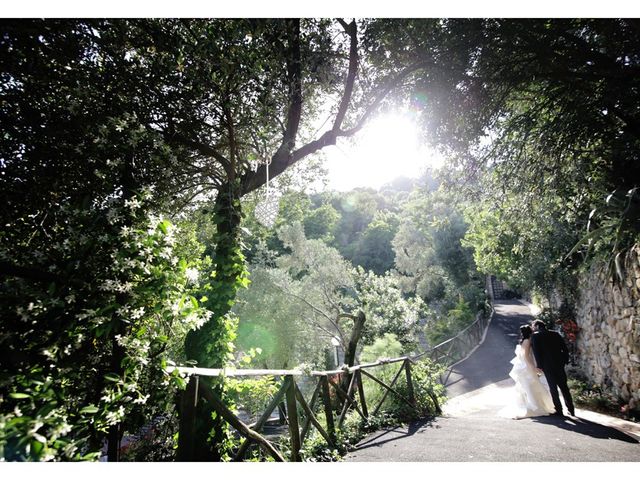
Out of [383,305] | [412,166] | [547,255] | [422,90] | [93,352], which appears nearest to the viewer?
[93,352]

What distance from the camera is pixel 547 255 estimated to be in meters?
9.04

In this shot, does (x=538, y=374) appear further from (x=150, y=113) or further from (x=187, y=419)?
(x=150, y=113)

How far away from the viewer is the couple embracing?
5.25m

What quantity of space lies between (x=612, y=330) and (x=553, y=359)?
1.99 metres

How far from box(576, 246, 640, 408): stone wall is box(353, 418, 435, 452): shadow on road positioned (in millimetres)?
3371

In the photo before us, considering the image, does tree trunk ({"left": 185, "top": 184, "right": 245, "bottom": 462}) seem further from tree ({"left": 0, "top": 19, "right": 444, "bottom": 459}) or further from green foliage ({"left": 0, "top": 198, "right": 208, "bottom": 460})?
green foliage ({"left": 0, "top": 198, "right": 208, "bottom": 460})

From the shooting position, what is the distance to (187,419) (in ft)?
8.00

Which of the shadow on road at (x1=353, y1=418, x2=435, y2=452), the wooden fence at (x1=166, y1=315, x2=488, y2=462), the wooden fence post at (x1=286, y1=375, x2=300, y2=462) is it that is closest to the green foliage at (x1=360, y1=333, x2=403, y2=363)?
the wooden fence at (x1=166, y1=315, x2=488, y2=462)

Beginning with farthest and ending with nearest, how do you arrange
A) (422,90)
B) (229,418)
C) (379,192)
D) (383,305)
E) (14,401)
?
(379,192) → (383,305) → (422,90) → (229,418) → (14,401)

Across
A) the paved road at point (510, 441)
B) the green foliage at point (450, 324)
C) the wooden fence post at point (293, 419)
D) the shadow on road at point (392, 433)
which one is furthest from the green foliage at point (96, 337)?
the green foliage at point (450, 324)
